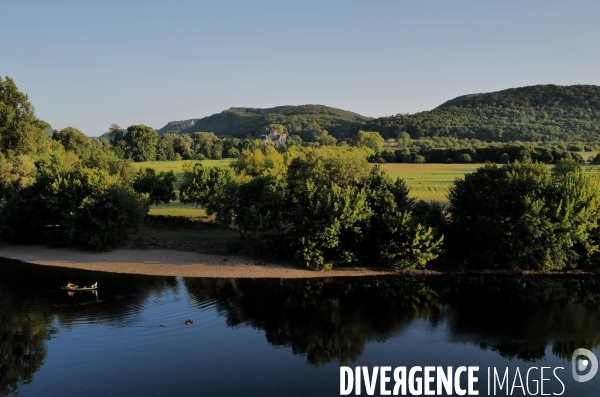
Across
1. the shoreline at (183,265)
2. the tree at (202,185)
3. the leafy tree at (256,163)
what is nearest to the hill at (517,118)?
the leafy tree at (256,163)

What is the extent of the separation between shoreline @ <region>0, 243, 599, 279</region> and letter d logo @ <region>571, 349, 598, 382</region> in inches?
609

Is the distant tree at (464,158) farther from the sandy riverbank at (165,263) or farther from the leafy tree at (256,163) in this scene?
the sandy riverbank at (165,263)

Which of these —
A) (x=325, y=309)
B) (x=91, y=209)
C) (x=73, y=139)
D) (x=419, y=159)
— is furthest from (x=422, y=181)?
(x=73, y=139)

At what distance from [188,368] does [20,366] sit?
27.5 feet

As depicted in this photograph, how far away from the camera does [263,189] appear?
153 feet

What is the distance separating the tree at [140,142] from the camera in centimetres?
12425

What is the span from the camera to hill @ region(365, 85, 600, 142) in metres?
144

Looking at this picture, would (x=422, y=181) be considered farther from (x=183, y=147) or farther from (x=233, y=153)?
(x=183, y=147)

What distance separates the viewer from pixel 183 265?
44.3 metres

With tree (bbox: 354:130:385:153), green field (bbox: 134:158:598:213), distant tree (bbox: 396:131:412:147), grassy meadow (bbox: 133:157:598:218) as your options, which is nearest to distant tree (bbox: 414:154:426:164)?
grassy meadow (bbox: 133:157:598:218)

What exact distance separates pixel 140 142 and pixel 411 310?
10348 centimetres

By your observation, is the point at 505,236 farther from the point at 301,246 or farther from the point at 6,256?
the point at 6,256

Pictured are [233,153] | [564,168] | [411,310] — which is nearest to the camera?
[411,310]

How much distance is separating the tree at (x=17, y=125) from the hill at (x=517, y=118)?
116138 mm
